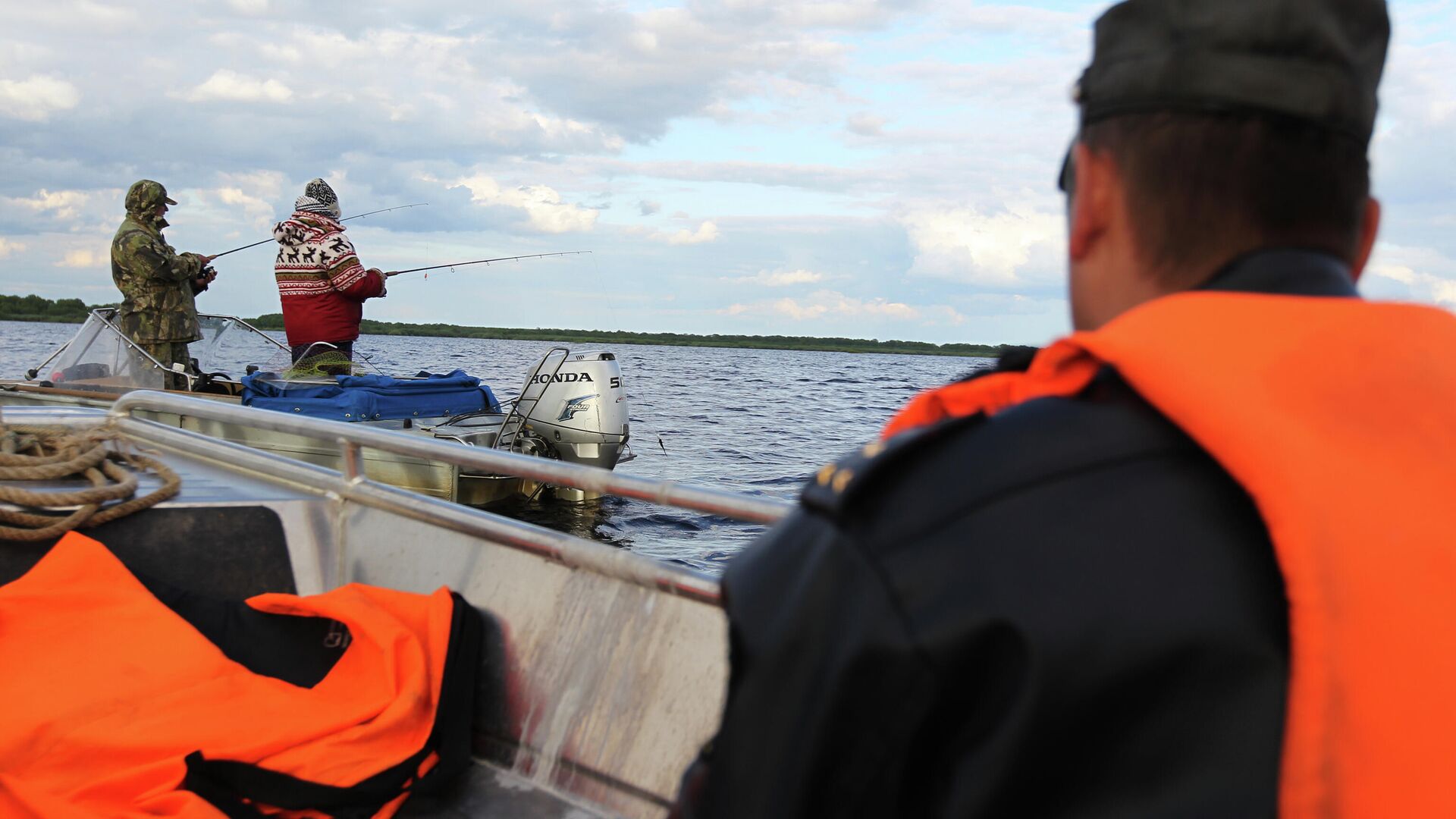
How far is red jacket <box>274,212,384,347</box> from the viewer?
8656 millimetres

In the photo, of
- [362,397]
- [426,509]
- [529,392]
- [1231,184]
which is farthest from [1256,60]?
[529,392]

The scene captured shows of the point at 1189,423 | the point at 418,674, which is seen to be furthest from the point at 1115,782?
the point at 418,674

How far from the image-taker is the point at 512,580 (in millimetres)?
2775

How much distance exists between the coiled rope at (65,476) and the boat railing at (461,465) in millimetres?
229

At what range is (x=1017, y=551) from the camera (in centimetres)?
72

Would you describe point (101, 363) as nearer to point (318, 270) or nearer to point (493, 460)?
point (318, 270)

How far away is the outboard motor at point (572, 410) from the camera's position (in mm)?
9641

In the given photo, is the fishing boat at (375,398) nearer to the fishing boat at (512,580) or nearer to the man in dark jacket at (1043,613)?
the fishing boat at (512,580)

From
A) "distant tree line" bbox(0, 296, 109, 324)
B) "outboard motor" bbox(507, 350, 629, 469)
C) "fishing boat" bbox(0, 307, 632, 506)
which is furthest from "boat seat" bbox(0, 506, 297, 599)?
"distant tree line" bbox(0, 296, 109, 324)

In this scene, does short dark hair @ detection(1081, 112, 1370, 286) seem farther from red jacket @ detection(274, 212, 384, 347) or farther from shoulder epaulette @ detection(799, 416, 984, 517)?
red jacket @ detection(274, 212, 384, 347)

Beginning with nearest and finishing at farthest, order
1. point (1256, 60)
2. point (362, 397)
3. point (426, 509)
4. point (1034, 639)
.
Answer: point (1034, 639), point (1256, 60), point (426, 509), point (362, 397)

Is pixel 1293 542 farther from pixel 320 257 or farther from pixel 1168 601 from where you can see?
pixel 320 257

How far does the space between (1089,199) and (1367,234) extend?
27 cm

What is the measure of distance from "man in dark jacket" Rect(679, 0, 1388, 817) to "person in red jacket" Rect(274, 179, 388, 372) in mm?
8643
